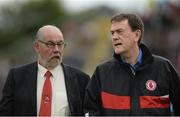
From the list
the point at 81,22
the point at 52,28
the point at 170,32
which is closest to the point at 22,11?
the point at 81,22

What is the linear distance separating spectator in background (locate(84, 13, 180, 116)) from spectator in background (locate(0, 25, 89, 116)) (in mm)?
511

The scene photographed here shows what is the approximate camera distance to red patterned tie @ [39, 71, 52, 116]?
36.9 feet

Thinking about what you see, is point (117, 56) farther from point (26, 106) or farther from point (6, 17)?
point (6, 17)

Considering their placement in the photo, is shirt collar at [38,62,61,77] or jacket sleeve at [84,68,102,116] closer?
jacket sleeve at [84,68,102,116]

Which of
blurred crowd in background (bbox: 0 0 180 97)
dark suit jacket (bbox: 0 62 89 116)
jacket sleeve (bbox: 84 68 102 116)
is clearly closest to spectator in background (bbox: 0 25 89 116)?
dark suit jacket (bbox: 0 62 89 116)

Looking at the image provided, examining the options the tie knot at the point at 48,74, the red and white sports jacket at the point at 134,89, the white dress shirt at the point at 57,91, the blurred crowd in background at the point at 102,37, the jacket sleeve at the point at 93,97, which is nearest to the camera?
the red and white sports jacket at the point at 134,89

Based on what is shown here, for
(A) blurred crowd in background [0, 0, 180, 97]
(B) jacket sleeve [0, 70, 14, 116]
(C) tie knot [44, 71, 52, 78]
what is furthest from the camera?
(A) blurred crowd in background [0, 0, 180, 97]

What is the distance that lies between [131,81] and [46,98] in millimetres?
1283

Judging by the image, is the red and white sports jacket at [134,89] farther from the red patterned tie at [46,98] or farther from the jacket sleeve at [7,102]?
the jacket sleeve at [7,102]

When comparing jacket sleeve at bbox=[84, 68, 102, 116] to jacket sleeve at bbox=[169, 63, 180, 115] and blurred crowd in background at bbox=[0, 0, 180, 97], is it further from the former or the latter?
blurred crowd in background at bbox=[0, 0, 180, 97]

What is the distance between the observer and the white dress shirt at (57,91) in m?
11.2

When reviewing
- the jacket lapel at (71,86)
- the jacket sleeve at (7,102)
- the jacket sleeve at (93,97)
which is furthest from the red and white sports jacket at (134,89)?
the jacket sleeve at (7,102)

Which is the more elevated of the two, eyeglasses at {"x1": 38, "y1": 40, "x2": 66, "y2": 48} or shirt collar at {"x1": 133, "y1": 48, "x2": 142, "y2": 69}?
eyeglasses at {"x1": 38, "y1": 40, "x2": 66, "y2": 48}

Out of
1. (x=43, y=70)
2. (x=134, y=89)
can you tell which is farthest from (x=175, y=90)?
(x=43, y=70)
